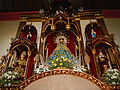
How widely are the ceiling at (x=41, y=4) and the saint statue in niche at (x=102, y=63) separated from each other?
4082mm

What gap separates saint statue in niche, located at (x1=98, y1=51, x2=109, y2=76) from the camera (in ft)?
20.7

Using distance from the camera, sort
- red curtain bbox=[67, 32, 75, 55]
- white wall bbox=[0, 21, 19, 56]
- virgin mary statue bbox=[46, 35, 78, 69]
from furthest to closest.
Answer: white wall bbox=[0, 21, 19, 56], red curtain bbox=[67, 32, 75, 55], virgin mary statue bbox=[46, 35, 78, 69]

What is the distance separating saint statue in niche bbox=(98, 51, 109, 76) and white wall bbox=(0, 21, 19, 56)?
4.20 m

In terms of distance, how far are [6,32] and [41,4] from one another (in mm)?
2728

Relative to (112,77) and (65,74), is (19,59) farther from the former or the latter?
(112,77)

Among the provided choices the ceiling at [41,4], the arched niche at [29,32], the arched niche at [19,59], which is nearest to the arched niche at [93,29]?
the ceiling at [41,4]

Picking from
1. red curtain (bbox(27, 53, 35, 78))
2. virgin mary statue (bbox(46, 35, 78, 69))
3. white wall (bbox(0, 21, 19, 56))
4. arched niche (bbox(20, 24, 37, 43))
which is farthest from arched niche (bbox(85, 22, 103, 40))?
white wall (bbox(0, 21, 19, 56))

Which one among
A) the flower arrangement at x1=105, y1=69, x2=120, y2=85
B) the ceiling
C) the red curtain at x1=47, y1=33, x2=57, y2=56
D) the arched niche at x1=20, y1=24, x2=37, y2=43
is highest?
the ceiling

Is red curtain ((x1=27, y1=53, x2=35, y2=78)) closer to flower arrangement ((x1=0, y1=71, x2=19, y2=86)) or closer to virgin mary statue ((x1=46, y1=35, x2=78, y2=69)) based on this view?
Answer: virgin mary statue ((x1=46, y1=35, x2=78, y2=69))

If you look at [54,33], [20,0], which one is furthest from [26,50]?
[20,0]

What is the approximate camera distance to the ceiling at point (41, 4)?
32.6 ft

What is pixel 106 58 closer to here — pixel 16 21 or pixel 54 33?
pixel 54 33

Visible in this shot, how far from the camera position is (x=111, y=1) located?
989 cm

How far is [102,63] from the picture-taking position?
21.6 feet
